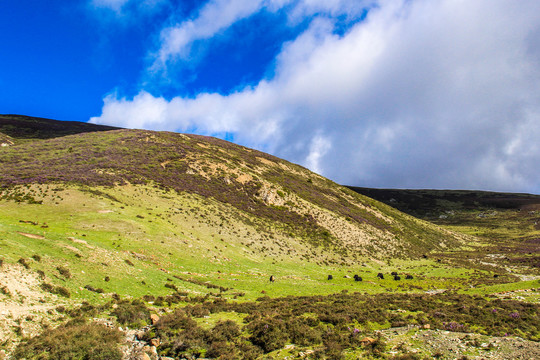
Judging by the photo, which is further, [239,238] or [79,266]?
[239,238]

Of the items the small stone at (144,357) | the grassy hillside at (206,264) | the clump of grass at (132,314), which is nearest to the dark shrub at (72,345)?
the grassy hillside at (206,264)

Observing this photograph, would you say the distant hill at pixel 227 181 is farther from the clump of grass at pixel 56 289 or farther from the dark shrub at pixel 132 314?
the dark shrub at pixel 132 314

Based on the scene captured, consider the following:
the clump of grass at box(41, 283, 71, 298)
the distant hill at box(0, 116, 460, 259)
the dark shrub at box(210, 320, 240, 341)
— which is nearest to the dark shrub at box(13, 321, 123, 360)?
the clump of grass at box(41, 283, 71, 298)

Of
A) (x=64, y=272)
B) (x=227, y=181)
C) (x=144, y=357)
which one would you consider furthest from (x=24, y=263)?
(x=227, y=181)

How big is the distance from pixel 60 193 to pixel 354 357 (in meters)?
53.8

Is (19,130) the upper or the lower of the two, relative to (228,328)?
upper

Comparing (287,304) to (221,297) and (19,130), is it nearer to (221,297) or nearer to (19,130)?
(221,297)

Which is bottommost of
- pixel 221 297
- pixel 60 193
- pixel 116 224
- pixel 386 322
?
pixel 221 297

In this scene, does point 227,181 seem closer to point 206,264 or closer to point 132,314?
point 206,264

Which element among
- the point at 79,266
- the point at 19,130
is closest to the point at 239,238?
the point at 79,266

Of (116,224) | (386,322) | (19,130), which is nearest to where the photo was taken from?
(386,322)

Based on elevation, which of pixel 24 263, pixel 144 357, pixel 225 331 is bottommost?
pixel 144 357

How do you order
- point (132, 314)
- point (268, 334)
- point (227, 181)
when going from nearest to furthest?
point (268, 334)
point (132, 314)
point (227, 181)

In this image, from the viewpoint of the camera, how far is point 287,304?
24438 millimetres
